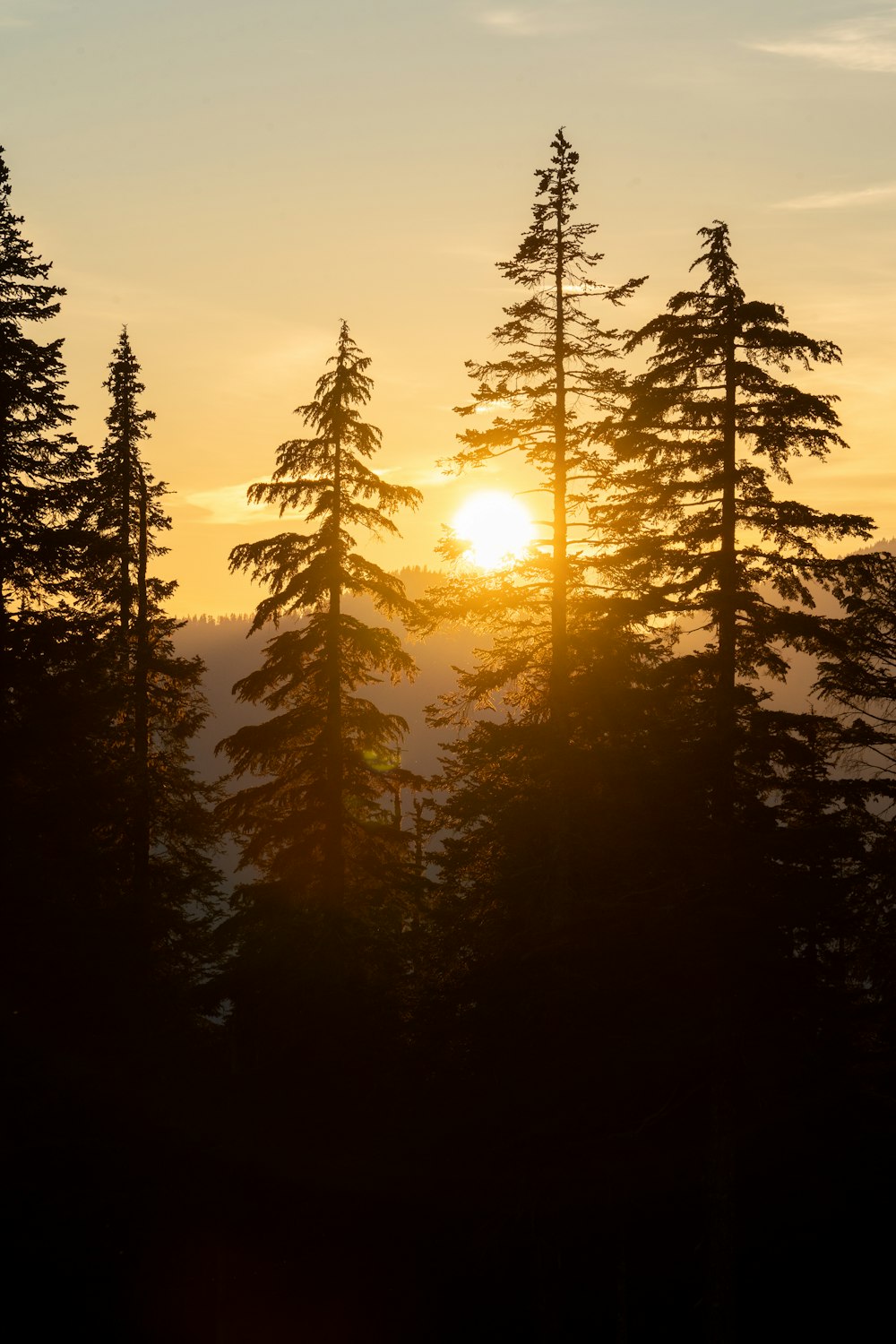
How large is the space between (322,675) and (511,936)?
8815 millimetres

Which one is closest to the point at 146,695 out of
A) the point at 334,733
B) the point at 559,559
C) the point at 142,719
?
the point at 142,719

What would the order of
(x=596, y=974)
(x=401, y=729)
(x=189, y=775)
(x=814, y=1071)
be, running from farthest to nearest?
(x=189, y=775), (x=401, y=729), (x=596, y=974), (x=814, y=1071)

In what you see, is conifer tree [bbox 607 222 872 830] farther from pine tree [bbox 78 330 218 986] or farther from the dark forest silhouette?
pine tree [bbox 78 330 218 986]

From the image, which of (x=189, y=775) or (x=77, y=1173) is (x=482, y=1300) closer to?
(x=77, y=1173)

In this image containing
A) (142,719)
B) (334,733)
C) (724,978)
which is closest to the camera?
(724,978)

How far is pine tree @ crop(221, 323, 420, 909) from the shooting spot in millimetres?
26984

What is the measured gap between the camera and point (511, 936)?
21219 mm

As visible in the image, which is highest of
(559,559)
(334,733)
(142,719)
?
(559,559)

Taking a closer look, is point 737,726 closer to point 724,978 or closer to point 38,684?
point 724,978

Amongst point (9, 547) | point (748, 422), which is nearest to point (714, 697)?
point (748, 422)

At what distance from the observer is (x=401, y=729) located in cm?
2875

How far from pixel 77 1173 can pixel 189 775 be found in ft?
46.3

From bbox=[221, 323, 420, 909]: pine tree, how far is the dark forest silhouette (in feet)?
0.34

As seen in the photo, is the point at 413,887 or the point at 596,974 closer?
the point at 596,974
